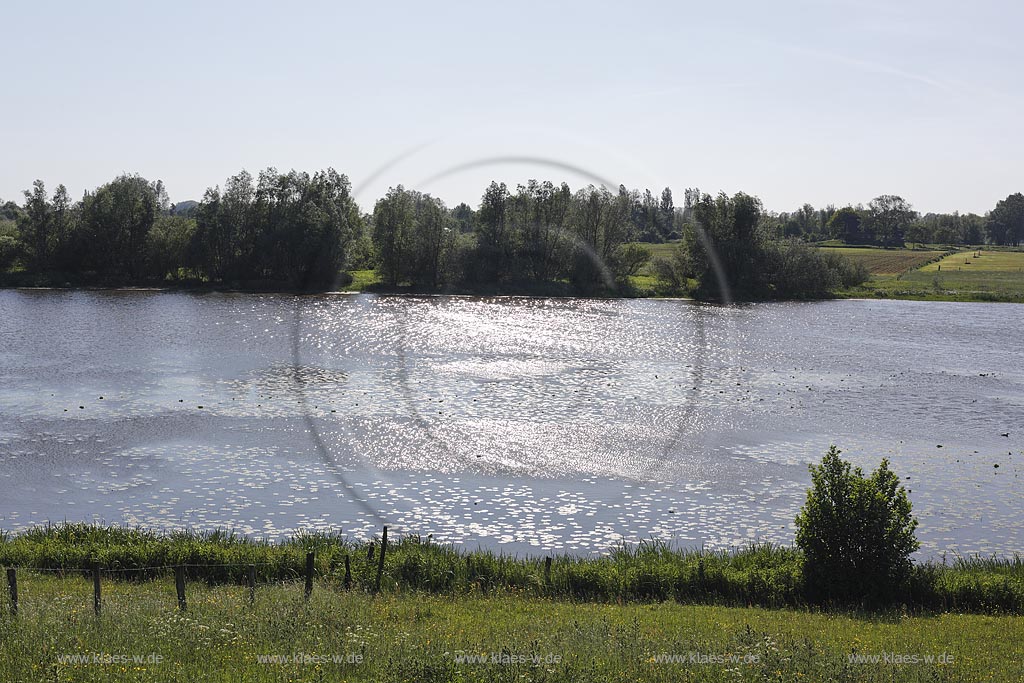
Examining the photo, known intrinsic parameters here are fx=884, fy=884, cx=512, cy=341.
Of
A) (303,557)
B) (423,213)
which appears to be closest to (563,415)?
(303,557)

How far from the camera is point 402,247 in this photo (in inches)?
4946

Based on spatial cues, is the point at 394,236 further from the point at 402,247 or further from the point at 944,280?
the point at 944,280

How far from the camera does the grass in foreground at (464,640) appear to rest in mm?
14125

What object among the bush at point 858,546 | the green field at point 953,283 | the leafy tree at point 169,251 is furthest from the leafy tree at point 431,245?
the bush at point 858,546

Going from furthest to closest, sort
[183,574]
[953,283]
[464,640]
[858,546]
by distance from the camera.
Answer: [953,283], [858,546], [183,574], [464,640]

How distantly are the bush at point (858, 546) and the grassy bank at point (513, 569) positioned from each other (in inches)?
19.3

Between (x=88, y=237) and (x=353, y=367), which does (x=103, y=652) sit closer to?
(x=353, y=367)

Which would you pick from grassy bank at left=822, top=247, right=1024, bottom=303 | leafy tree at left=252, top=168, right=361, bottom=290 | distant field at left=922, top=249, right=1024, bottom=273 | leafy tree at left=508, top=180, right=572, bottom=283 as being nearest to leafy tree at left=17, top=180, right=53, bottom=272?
leafy tree at left=252, top=168, right=361, bottom=290

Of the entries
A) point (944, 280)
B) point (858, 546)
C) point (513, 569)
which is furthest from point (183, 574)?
point (944, 280)

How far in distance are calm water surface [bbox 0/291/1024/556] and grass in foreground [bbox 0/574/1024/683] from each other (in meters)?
7.31

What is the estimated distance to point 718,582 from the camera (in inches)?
897

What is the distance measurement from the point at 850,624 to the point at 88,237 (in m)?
134

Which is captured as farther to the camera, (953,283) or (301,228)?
(953,283)

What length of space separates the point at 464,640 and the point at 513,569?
6842 mm
